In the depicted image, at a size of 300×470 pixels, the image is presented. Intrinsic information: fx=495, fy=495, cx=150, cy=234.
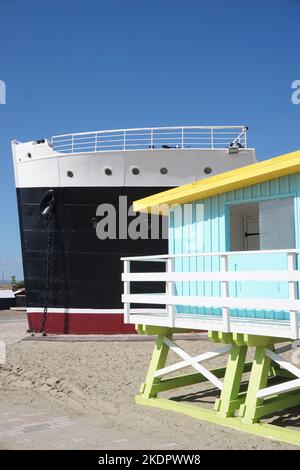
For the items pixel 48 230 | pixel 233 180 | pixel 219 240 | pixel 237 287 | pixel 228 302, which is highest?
pixel 233 180

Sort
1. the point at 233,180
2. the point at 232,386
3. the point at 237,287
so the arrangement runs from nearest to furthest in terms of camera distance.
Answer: the point at 232,386, the point at 233,180, the point at 237,287

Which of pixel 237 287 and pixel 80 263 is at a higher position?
pixel 80 263

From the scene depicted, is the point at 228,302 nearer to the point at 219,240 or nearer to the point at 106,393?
the point at 219,240

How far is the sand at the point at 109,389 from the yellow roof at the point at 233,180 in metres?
3.86

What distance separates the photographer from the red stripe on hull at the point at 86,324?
17.8m

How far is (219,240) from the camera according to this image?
29.4ft

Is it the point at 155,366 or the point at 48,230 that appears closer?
the point at 155,366

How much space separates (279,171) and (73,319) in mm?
12124

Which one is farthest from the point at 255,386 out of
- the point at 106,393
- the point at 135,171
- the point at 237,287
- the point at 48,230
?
the point at 48,230

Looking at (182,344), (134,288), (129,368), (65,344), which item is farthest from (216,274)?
(134,288)

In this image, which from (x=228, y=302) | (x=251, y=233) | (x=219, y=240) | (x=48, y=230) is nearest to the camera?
(x=228, y=302)

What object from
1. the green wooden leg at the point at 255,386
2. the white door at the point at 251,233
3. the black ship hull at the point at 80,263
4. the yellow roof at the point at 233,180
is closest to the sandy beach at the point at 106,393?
the green wooden leg at the point at 255,386

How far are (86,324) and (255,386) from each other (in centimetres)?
1117
